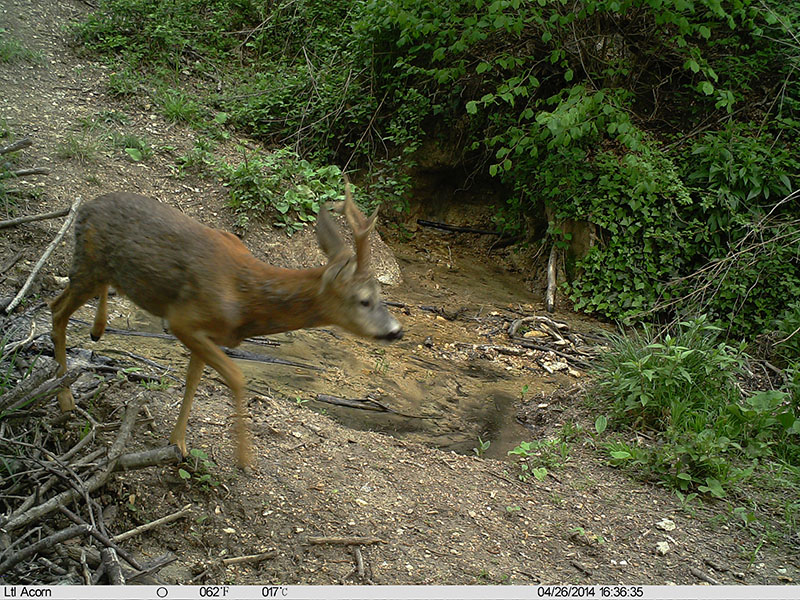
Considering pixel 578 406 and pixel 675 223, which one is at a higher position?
pixel 675 223

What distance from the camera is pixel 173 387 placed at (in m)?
4.91

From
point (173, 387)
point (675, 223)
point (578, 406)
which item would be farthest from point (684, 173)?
point (173, 387)

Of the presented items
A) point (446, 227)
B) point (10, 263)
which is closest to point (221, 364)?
point (10, 263)

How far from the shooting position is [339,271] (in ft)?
11.9

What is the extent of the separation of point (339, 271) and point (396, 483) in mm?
1656

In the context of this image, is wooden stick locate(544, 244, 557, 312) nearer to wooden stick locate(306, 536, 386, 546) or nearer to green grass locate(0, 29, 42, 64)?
wooden stick locate(306, 536, 386, 546)

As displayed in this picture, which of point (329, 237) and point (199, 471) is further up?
point (329, 237)

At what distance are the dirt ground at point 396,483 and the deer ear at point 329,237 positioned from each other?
5.06 feet

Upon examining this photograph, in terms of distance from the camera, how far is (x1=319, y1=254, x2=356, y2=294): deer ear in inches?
142

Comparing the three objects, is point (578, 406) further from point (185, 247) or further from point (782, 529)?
point (185, 247)

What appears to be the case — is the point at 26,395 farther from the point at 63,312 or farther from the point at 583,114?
the point at 583,114

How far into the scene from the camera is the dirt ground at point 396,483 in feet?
12.4

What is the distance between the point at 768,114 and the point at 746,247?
5.64ft

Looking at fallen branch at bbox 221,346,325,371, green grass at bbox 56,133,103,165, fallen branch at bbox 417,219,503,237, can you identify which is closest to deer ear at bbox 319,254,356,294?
fallen branch at bbox 221,346,325,371
